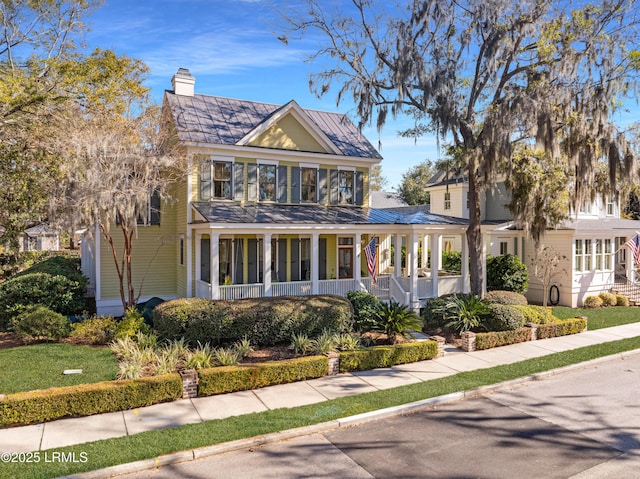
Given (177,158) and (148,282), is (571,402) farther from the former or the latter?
(148,282)

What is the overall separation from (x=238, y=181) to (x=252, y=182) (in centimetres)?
61

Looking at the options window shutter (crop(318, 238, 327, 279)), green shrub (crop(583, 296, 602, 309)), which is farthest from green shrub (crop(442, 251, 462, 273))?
window shutter (crop(318, 238, 327, 279))

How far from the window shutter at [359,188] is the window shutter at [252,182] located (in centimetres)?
485

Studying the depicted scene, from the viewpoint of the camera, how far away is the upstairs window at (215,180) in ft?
56.0

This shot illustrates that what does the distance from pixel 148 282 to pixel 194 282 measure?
2.65m

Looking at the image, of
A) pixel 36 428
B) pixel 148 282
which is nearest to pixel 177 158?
pixel 148 282

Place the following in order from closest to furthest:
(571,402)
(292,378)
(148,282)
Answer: (571,402)
(292,378)
(148,282)

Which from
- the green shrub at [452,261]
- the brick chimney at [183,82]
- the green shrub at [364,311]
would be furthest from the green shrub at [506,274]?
the brick chimney at [183,82]

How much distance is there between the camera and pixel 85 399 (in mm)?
7793

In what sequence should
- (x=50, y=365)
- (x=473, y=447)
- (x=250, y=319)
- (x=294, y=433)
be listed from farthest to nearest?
(x=250, y=319) < (x=50, y=365) < (x=294, y=433) < (x=473, y=447)

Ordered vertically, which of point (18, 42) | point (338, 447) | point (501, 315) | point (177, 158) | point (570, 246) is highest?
point (18, 42)

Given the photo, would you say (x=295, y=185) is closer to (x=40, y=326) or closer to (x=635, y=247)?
(x=40, y=326)

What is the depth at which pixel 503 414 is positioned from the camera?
26.9 feet

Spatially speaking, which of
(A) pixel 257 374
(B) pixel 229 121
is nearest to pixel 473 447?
(A) pixel 257 374
